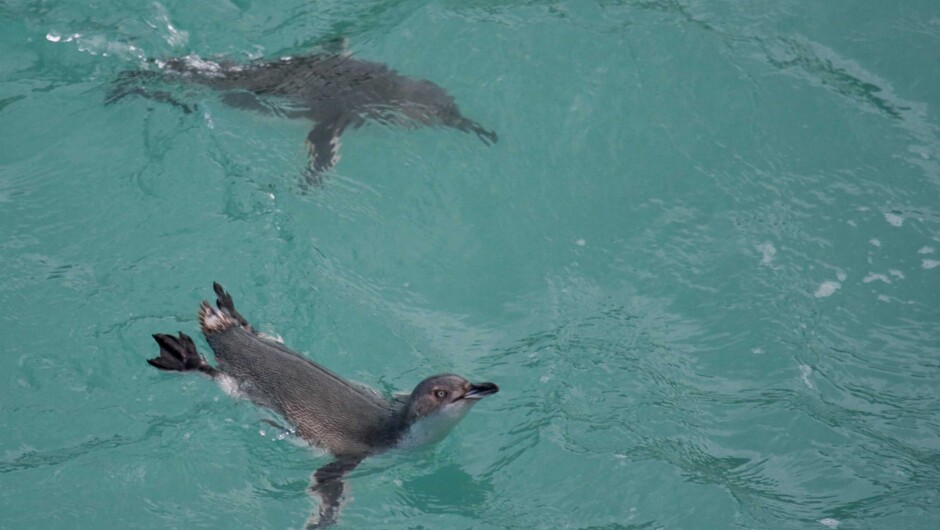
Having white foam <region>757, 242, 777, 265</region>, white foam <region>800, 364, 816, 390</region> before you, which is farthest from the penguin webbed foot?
white foam <region>757, 242, 777, 265</region>

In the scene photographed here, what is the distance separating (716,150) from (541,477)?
4.15 metres

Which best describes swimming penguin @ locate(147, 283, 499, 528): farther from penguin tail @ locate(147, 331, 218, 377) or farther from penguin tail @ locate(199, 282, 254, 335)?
penguin tail @ locate(199, 282, 254, 335)

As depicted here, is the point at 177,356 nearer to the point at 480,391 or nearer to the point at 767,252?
the point at 480,391

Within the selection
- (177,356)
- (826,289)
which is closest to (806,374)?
(826,289)

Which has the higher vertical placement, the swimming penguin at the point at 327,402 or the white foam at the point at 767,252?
the white foam at the point at 767,252

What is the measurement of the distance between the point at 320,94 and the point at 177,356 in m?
3.72

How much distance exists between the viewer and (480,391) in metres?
6.82

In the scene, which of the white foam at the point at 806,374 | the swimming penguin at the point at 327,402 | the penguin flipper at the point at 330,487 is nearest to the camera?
the penguin flipper at the point at 330,487

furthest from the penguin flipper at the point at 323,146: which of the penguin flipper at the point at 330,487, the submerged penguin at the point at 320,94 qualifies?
the penguin flipper at the point at 330,487

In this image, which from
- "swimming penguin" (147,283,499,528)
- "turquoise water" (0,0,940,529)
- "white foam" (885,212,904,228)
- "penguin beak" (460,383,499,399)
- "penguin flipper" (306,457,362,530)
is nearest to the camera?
"penguin beak" (460,383,499,399)

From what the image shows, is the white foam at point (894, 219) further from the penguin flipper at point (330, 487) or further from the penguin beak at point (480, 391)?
the penguin flipper at point (330, 487)

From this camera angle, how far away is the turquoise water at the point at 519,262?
24.3 feet

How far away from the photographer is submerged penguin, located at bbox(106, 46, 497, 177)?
32.0 ft

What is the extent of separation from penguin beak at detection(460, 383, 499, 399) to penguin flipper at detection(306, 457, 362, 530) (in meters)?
1.00
